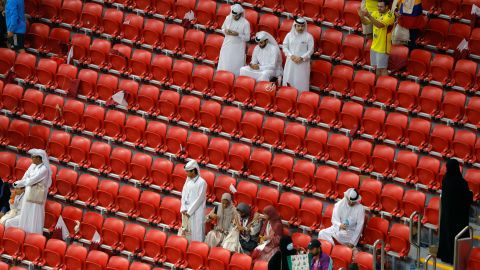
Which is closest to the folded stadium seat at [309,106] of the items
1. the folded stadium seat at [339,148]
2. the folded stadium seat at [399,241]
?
the folded stadium seat at [339,148]

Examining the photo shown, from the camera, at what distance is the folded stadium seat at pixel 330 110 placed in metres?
22.5

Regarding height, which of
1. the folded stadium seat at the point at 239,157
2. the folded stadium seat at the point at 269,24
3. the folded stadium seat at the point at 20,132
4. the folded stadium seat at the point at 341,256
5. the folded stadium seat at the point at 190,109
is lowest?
the folded stadium seat at the point at 341,256

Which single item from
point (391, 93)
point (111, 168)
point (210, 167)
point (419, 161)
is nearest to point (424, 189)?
point (419, 161)

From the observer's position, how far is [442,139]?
2170 centimetres

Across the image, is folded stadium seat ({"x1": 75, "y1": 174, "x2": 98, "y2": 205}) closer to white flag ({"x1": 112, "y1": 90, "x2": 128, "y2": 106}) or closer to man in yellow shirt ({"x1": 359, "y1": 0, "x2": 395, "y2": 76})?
white flag ({"x1": 112, "y1": 90, "x2": 128, "y2": 106})

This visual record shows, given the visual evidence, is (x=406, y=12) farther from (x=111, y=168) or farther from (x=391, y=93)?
(x=111, y=168)

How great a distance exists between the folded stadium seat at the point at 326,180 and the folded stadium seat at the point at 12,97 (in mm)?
5321

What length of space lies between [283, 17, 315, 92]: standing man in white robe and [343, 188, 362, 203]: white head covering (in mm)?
2915

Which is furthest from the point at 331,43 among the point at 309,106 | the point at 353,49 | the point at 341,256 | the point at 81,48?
the point at 341,256

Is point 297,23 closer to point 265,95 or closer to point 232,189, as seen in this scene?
point 265,95

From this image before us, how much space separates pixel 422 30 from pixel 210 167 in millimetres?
4178

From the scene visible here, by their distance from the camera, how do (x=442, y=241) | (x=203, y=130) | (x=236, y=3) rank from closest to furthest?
(x=442, y=241) < (x=203, y=130) < (x=236, y=3)

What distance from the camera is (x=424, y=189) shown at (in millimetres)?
21422

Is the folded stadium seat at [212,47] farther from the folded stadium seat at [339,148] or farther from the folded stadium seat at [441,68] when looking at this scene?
the folded stadium seat at [441,68]
